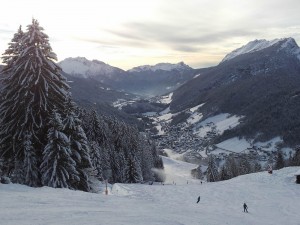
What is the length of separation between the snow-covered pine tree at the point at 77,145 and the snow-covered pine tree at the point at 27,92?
5.25 ft

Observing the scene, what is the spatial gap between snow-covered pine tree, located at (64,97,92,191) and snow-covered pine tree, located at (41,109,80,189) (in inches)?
45.5

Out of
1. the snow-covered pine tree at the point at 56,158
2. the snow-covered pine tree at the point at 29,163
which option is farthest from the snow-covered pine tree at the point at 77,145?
the snow-covered pine tree at the point at 29,163

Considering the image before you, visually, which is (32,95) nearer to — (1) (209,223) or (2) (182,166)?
(1) (209,223)

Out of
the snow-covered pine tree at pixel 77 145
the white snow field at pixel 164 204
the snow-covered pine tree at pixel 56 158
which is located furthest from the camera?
the snow-covered pine tree at pixel 77 145

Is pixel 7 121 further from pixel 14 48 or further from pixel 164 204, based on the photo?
pixel 164 204

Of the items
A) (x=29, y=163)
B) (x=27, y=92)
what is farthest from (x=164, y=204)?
(x=27, y=92)

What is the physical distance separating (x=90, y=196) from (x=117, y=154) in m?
64.2

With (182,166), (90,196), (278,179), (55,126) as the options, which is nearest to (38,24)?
(55,126)

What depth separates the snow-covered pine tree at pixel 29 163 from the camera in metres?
27.5

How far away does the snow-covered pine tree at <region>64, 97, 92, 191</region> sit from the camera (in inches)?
1157

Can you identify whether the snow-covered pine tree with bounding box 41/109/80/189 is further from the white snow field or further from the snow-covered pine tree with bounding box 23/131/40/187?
the white snow field

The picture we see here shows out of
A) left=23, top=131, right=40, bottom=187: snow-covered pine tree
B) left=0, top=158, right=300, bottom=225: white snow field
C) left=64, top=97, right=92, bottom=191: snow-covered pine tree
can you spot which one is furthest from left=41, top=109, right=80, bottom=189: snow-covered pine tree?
left=0, top=158, right=300, bottom=225: white snow field

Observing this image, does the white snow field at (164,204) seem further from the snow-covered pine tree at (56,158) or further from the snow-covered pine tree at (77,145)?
the snow-covered pine tree at (56,158)

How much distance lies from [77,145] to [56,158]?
8.28 ft
